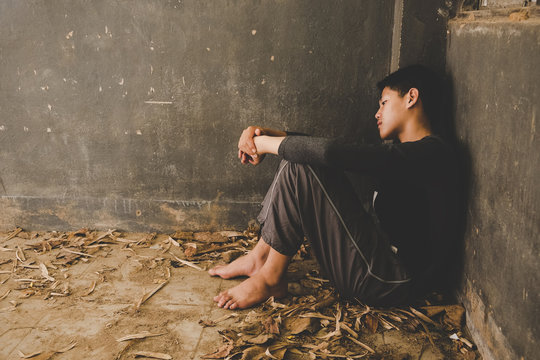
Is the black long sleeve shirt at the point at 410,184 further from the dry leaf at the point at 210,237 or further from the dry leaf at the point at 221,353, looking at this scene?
the dry leaf at the point at 210,237

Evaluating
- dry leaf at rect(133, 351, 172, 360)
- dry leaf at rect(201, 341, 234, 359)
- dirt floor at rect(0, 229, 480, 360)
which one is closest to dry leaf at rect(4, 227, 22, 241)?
dirt floor at rect(0, 229, 480, 360)

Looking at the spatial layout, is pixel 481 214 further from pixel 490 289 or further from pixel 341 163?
pixel 341 163

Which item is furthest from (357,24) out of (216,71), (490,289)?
(490,289)

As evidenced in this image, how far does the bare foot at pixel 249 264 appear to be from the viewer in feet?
10.9

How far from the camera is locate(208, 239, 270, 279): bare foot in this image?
3.34 metres

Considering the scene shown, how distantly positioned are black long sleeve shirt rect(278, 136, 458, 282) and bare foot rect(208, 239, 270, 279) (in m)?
0.92

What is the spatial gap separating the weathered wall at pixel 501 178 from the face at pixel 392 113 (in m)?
0.35

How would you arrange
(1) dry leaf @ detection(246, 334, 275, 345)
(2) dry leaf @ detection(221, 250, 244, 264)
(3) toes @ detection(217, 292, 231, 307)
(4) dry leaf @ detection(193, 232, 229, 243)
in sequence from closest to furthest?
(1) dry leaf @ detection(246, 334, 275, 345) < (3) toes @ detection(217, 292, 231, 307) < (2) dry leaf @ detection(221, 250, 244, 264) < (4) dry leaf @ detection(193, 232, 229, 243)

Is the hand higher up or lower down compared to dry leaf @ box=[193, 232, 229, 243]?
higher up

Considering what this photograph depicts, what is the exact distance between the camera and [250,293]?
9.80 feet

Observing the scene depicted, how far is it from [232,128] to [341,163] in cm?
162

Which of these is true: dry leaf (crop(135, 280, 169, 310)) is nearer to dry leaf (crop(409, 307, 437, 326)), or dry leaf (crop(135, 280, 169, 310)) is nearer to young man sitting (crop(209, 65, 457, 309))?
young man sitting (crop(209, 65, 457, 309))

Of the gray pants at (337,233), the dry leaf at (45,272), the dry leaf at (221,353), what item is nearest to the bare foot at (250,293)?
the gray pants at (337,233)

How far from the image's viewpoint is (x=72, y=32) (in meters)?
3.79
